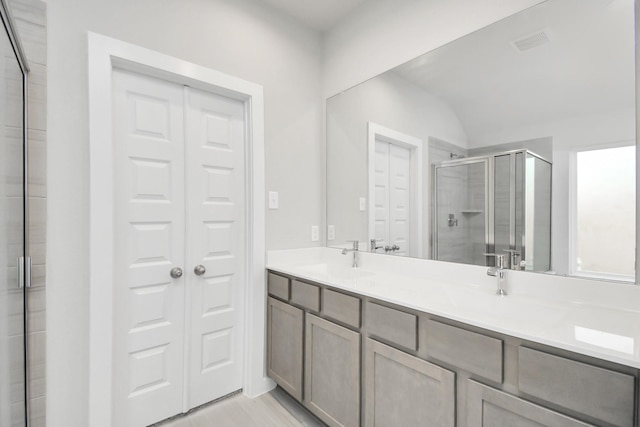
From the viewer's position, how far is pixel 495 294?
1.36 meters

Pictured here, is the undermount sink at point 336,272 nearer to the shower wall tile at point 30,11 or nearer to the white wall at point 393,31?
the white wall at point 393,31

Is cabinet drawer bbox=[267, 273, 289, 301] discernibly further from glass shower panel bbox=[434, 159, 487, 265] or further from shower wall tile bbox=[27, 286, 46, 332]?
shower wall tile bbox=[27, 286, 46, 332]

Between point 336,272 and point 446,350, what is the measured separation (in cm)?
94

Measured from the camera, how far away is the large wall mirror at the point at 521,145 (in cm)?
116

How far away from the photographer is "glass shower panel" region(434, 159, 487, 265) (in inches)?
59.1

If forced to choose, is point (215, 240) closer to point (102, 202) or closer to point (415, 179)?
point (102, 202)

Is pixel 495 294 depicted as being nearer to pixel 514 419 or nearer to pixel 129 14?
pixel 514 419

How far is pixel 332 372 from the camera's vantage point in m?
1.57

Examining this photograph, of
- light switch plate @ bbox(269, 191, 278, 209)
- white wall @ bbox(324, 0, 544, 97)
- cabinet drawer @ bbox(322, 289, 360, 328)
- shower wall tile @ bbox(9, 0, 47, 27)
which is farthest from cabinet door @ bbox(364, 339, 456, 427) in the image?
shower wall tile @ bbox(9, 0, 47, 27)

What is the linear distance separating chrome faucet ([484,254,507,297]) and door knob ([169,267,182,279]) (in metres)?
1.64

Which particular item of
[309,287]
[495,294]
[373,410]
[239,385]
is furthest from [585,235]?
[239,385]

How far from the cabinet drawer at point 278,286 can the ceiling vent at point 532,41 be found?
1682mm

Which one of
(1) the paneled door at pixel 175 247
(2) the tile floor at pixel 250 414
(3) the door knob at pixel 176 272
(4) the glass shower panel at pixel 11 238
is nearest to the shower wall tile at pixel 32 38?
(4) the glass shower panel at pixel 11 238

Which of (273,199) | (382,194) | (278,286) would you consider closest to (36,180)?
(273,199)
